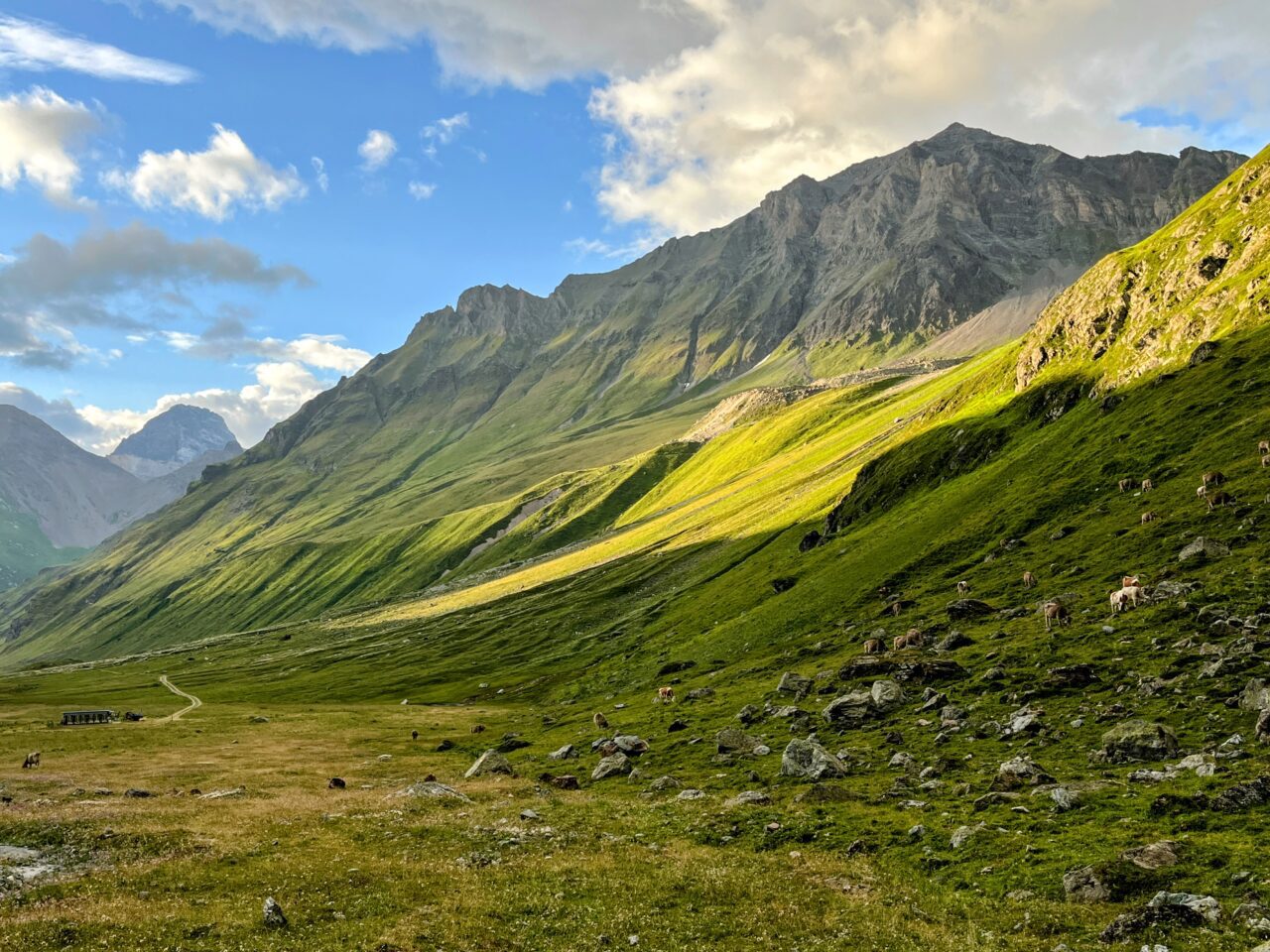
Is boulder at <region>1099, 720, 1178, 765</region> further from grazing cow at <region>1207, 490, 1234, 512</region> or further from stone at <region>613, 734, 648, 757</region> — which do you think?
grazing cow at <region>1207, 490, 1234, 512</region>

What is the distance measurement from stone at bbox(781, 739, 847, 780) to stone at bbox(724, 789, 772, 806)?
2959mm

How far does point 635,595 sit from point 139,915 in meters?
127

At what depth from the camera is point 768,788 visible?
36.1 metres

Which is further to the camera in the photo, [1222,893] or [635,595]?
[635,595]

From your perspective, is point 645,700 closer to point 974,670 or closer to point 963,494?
point 974,670

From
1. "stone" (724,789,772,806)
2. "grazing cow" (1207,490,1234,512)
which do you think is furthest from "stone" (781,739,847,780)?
"grazing cow" (1207,490,1234,512)

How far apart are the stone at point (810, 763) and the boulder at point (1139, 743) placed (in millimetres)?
11631

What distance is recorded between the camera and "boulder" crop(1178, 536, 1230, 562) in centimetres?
4809

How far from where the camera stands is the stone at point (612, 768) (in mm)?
46094

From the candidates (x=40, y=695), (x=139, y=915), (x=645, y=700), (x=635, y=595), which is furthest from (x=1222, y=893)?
(x=40, y=695)

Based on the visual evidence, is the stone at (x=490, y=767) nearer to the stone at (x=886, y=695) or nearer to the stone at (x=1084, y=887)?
the stone at (x=886, y=695)

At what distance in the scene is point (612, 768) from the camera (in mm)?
46469

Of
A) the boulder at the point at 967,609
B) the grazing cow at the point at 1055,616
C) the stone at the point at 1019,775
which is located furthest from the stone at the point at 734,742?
the boulder at the point at 967,609

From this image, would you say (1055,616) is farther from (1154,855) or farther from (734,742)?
(1154,855)
